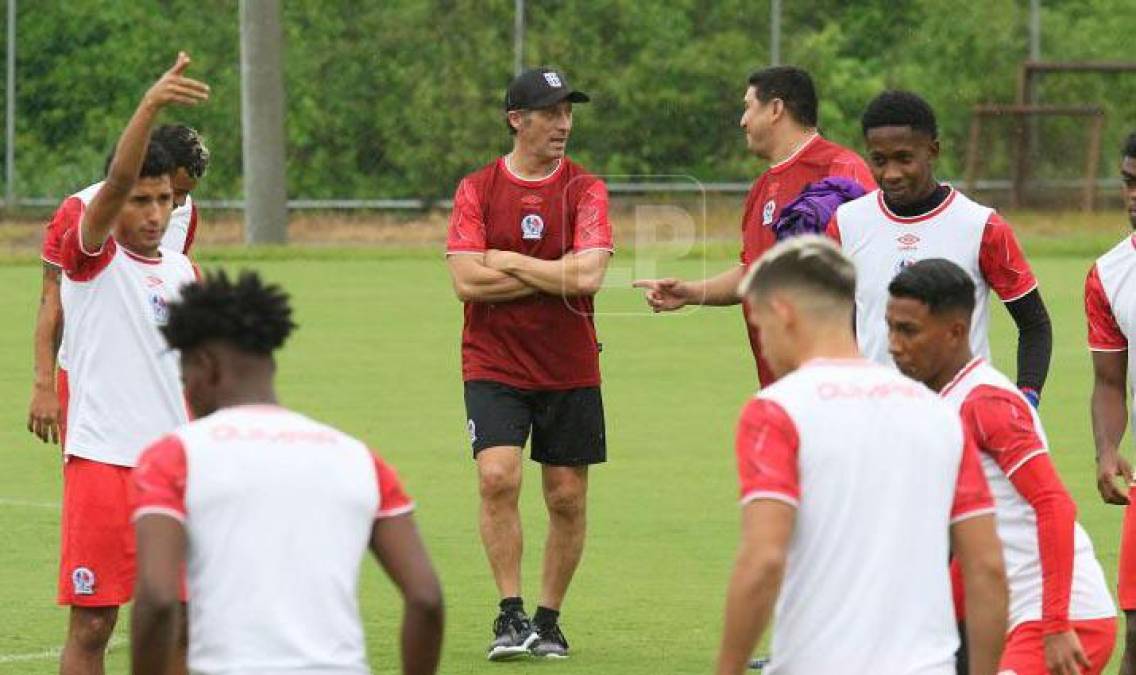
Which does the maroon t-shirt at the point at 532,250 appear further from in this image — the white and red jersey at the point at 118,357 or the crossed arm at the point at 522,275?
the white and red jersey at the point at 118,357

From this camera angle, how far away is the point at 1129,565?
315 inches

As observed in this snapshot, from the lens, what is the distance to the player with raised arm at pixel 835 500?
16.7 ft

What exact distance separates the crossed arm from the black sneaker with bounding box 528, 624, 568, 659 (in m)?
1.42

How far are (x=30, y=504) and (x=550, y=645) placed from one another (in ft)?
16.0

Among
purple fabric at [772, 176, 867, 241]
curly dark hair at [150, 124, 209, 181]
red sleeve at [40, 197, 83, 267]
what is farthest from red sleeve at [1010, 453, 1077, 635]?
curly dark hair at [150, 124, 209, 181]

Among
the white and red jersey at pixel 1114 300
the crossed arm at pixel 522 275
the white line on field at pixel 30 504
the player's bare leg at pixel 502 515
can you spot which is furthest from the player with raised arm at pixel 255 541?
the white line on field at pixel 30 504

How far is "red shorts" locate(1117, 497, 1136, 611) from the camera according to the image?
26.1ft

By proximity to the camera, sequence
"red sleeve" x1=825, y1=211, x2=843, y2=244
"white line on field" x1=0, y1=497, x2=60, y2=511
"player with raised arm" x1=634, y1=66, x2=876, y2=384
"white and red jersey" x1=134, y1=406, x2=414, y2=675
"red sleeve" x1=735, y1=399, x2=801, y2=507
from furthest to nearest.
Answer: "white line on field" x1=0, y1=497, x2=60, y2=511
"player with raised arm" x1=634, y1=66, x2=876, y2=384
"red sleeve" x1=825, y1=211, x2=843, y2=244
"red sleeve" x1=735, y1=399, x2=801, y2=507
"white and red jersey" x1=134, y1=406, x2=414, y2=675

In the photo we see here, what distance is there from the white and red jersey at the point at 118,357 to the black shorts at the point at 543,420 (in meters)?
2.40

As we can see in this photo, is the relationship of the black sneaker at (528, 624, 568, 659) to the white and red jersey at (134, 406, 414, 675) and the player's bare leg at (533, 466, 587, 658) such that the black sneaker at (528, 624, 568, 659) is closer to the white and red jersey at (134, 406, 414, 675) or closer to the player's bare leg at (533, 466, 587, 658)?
the player's bare leg at (533, 466, 587, 658)

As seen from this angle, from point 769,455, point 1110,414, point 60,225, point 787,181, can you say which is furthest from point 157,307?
point 769,455

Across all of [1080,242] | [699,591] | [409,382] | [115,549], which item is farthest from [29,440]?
[1080,242]

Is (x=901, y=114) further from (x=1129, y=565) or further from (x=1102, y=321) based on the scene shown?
(x=1129, y=565)

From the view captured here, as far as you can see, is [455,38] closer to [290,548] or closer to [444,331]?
[444,331]
